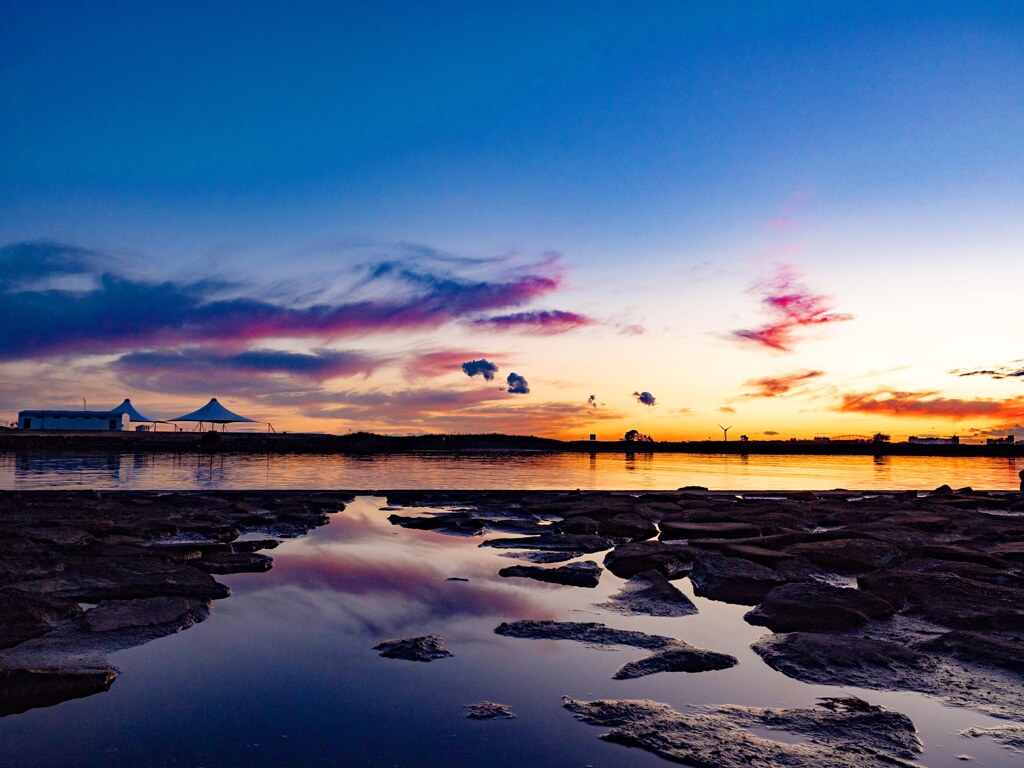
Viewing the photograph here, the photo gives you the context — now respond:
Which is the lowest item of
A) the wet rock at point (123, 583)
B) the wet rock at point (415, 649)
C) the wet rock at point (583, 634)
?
the wet rock at point (583, 634)

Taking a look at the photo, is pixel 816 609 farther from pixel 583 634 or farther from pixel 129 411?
pixel 129 411

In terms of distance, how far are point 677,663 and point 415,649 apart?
187 cm

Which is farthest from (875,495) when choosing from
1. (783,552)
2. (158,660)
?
(158,660)

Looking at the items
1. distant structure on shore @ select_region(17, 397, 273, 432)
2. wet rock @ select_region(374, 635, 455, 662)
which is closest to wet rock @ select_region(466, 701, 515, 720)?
wet rock @ select_region(374, 635, 455, 662)

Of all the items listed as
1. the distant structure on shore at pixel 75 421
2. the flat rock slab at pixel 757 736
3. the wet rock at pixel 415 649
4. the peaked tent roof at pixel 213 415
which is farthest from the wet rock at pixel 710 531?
the distant structure on shore at pixel 75 421

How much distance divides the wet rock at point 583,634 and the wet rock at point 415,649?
65 centimetres

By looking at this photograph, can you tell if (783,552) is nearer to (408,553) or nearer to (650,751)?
(408,553)

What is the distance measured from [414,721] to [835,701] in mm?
2529

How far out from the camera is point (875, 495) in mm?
18250

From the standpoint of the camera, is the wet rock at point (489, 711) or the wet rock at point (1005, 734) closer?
the wet rock at point (1005, 734)

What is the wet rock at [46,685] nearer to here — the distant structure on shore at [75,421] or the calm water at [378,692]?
the calm water at [378,692]

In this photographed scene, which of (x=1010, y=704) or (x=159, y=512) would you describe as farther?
(x=159, y=512)

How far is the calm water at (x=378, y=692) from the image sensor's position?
3.33 m

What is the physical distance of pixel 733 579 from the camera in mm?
7184
